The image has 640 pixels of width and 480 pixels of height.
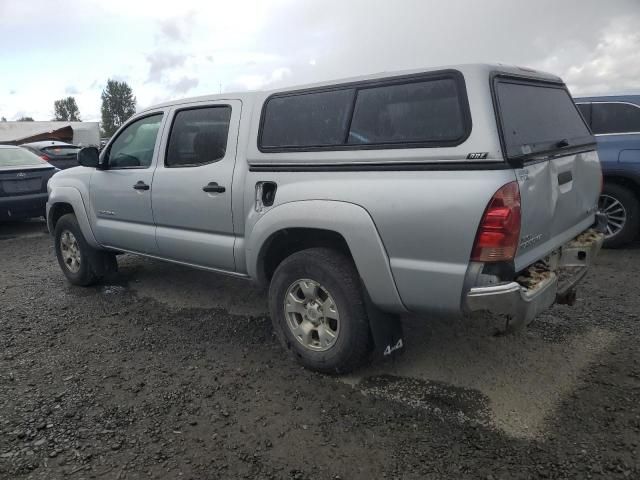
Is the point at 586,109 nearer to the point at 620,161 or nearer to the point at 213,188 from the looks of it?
the point at 620,161

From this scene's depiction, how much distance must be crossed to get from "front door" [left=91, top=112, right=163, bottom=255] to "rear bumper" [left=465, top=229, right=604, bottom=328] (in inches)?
117

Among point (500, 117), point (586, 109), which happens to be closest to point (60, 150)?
point (586, 109)

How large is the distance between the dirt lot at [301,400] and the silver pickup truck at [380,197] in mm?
434

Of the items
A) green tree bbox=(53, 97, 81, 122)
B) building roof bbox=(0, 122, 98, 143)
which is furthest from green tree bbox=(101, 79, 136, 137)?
building roof bbox=(0, 122, 98, 143)

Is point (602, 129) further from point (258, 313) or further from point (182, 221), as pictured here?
point (182, 221)

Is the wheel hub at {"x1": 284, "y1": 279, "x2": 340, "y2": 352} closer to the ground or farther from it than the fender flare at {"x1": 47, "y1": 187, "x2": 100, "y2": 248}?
closer to the ground

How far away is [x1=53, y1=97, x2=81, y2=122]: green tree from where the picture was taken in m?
115

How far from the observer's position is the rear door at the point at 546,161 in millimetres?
2715

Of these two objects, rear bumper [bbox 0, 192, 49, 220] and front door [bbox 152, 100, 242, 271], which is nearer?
front door [bbox 152, 100, 242, 271]

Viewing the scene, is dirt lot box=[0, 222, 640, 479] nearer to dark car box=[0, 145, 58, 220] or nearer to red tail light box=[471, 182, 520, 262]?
red tail light box=[471, 182, 520, 262]

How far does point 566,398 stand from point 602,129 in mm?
4397

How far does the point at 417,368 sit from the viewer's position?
3512 mm

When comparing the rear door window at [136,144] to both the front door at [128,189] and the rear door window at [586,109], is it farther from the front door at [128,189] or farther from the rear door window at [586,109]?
the rear door window at [586,109]

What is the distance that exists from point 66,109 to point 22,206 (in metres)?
123
